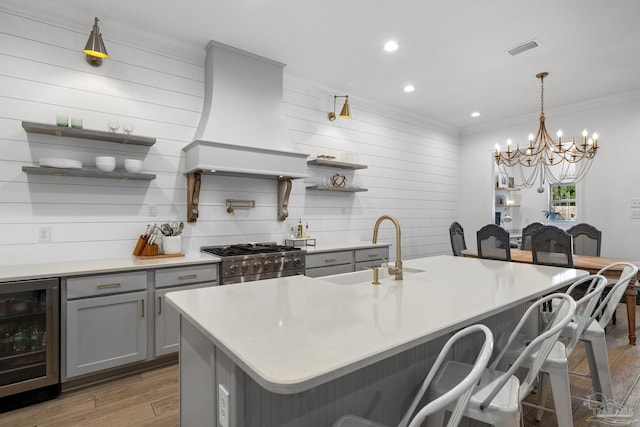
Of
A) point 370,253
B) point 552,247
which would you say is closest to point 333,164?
point 370,253

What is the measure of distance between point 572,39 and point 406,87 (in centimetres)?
178

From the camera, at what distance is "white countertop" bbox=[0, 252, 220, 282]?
2.24 m

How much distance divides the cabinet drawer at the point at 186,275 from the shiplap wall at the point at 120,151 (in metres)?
0.61

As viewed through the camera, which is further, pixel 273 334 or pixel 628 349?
pixel 628 349

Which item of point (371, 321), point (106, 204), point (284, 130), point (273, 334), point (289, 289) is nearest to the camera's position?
point (273, 334)

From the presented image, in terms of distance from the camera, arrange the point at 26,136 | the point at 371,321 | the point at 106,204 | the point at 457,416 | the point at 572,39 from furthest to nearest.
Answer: the point at 572,39 < the point at 106,204 < the point at 26,136 < the point at 371,321 < the point at 457,416

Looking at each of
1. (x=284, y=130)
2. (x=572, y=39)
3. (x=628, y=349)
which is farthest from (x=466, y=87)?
(x=628, y=349)

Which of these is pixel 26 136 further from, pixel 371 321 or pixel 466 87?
pixel 466 87

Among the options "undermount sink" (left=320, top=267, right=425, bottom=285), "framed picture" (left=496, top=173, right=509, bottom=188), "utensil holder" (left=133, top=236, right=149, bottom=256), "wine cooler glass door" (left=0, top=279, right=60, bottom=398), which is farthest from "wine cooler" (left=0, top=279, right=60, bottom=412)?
"framed picture" (left=496, top=173, right=509, bottom=188)

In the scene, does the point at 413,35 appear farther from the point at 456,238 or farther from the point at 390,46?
the point at 456,238

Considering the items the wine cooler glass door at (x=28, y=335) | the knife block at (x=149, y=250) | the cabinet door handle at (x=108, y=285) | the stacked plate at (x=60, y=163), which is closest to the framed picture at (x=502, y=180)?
the knife block at (x=149, y=250)

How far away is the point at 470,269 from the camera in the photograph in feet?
7.86

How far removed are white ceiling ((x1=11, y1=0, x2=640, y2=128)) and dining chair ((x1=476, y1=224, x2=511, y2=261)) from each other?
185 cm

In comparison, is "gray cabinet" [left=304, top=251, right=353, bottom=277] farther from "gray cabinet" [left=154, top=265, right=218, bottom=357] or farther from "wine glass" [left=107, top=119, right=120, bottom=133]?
"wine glass" [left=107, top=119, right=120, bottom=133]
